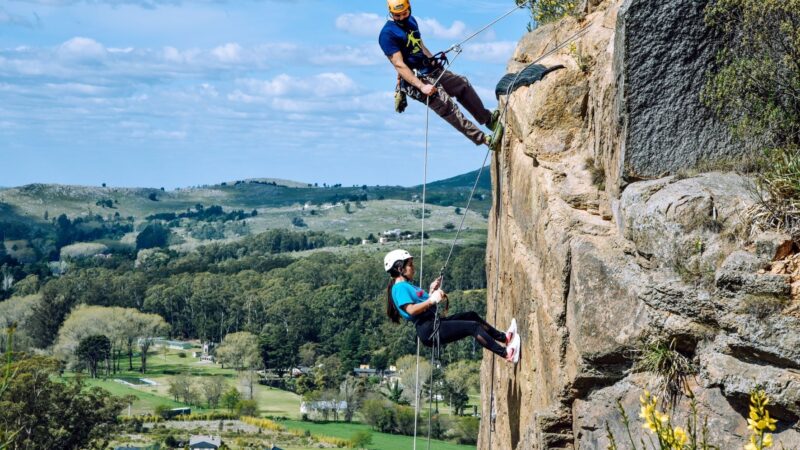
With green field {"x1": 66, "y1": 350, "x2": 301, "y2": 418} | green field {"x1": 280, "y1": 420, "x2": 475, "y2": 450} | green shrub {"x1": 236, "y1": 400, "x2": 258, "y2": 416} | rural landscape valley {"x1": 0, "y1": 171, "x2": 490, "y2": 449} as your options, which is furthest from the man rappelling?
green shrub {"x1": 236, "y1": 400, "x2": 258, "y2": 416}

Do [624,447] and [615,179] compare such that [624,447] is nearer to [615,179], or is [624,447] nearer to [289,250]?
[615,179]

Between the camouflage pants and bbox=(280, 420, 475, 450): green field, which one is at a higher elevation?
the camouflage pants

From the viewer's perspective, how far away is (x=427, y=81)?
13.2 meters

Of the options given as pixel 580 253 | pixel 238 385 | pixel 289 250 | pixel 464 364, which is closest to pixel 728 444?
pixel 580 253

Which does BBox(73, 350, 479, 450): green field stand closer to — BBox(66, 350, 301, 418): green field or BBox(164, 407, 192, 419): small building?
BBox(66, 350, 301, 418): green field

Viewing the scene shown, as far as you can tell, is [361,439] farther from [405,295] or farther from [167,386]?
[405,295]

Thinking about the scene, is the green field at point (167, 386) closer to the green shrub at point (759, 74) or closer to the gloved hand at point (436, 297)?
the gloved hand at point (436, 297)

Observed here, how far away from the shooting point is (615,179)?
991 cm

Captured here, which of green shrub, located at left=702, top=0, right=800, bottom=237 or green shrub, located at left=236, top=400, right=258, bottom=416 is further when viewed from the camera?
green shrub, located at left=236, top=400, right=258, bottom=416

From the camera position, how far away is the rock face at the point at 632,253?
Answer: 818 centimetres

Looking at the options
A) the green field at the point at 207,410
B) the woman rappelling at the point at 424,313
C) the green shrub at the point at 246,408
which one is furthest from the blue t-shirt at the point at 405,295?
the green shrub at the point at 246,408

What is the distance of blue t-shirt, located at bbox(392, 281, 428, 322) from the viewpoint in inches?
437

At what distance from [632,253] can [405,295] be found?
2.69 metres

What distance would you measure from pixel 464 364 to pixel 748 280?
91279mm
